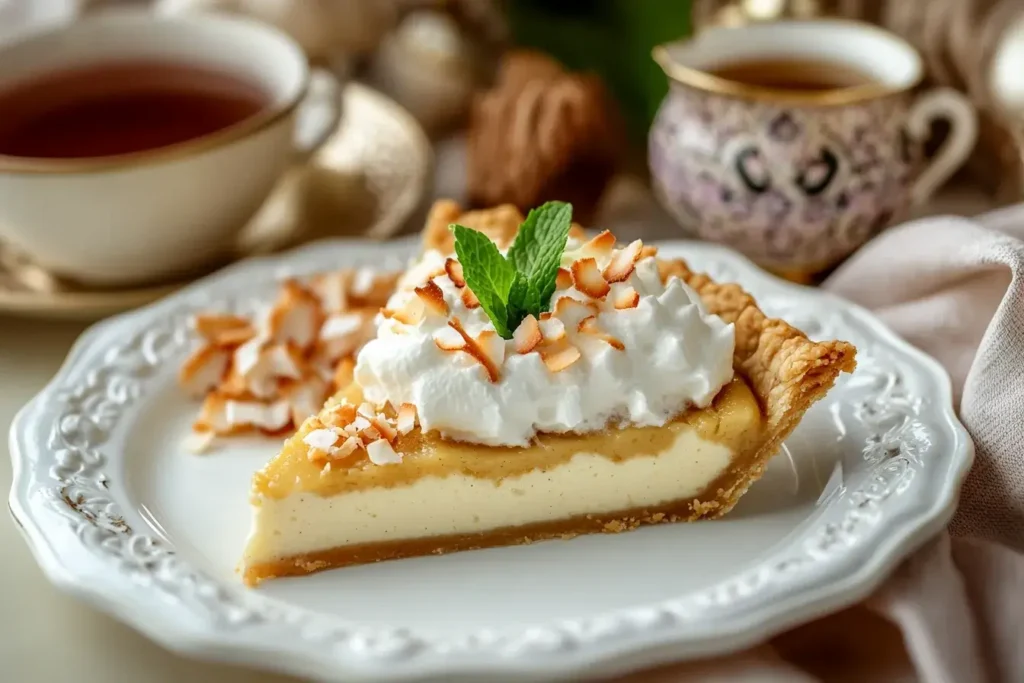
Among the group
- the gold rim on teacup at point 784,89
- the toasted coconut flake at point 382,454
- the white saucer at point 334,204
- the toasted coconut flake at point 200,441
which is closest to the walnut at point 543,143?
the white saucer at point 334,204

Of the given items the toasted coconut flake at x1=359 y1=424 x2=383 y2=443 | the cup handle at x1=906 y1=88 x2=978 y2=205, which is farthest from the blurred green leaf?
the toasted coconut flake at x1=359 y1=424 x2=383 y2=443

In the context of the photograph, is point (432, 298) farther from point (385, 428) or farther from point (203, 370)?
point (203, 370)

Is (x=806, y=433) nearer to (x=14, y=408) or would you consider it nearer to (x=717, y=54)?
(x=717, y=54)

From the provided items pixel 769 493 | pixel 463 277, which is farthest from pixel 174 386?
pixel 769 493

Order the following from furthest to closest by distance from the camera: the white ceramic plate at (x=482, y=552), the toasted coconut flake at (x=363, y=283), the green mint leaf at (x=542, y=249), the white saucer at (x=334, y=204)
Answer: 1. the white saucer at (x=334, y=204)
2. the toasted coconut flake at (x=363, y=283)
3. the green mint leaf at (x=542, y=249)
4. the white ceramic plate at (x=482, y=552)

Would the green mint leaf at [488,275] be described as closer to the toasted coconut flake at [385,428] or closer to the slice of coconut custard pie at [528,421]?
the slice of coconut custard pie at [528,421]

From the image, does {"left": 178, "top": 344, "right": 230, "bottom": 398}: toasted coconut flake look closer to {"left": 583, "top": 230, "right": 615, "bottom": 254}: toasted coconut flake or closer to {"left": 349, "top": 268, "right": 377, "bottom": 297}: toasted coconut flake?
{"left": 349, "top": 268, "right": 377, "bottom": 297}: toasted coconut flake

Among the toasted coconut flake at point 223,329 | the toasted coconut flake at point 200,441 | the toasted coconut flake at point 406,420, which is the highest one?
the toasted coconut flake at point 406,420
